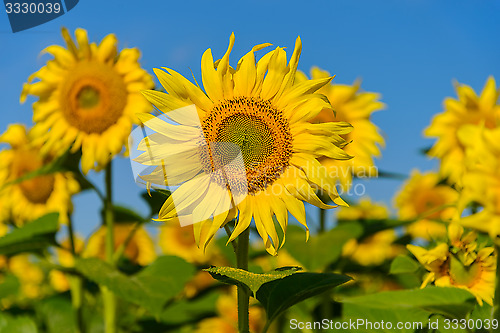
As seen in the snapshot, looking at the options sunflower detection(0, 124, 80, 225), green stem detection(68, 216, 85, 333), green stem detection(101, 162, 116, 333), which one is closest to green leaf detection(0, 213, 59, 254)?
green stem detection(68, 216, 85, 333)

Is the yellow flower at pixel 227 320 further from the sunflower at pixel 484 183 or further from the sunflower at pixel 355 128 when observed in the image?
the sunflower at pixel 484 183

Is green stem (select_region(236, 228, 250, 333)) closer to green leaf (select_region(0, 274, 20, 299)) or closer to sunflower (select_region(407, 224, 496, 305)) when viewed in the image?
sunflower (select_region(407, 224, 496, 305))

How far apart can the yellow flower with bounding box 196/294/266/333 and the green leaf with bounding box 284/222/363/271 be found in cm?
83

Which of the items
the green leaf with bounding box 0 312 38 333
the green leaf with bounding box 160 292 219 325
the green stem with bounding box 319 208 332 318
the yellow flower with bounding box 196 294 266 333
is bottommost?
the yellow flower with bounding box 196 294 266 333

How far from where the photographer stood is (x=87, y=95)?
2.59 metres

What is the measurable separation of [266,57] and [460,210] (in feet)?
1.96

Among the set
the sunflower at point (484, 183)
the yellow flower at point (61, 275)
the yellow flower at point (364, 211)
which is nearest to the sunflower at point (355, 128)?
the sunflower at point (484, 183)

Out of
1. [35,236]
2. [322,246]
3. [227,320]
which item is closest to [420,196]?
[227,320]

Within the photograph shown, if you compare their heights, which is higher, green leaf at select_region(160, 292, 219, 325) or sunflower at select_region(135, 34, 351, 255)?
sunflower at select_region(135, 34, 351, 255)

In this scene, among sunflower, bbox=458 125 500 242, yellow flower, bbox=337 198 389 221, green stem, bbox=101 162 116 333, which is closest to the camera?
sunflower, bbox=458 125 500 242

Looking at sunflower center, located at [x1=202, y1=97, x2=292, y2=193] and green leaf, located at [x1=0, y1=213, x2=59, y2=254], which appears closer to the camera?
sunflower center, located at [x1=202, y1=97, x2=292, y2=193]

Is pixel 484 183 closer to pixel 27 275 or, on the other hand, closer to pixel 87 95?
pixel 87 95

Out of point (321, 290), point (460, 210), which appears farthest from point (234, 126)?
point (460, 210)

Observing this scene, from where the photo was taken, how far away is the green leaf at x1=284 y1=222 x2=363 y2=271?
2.43 meters
